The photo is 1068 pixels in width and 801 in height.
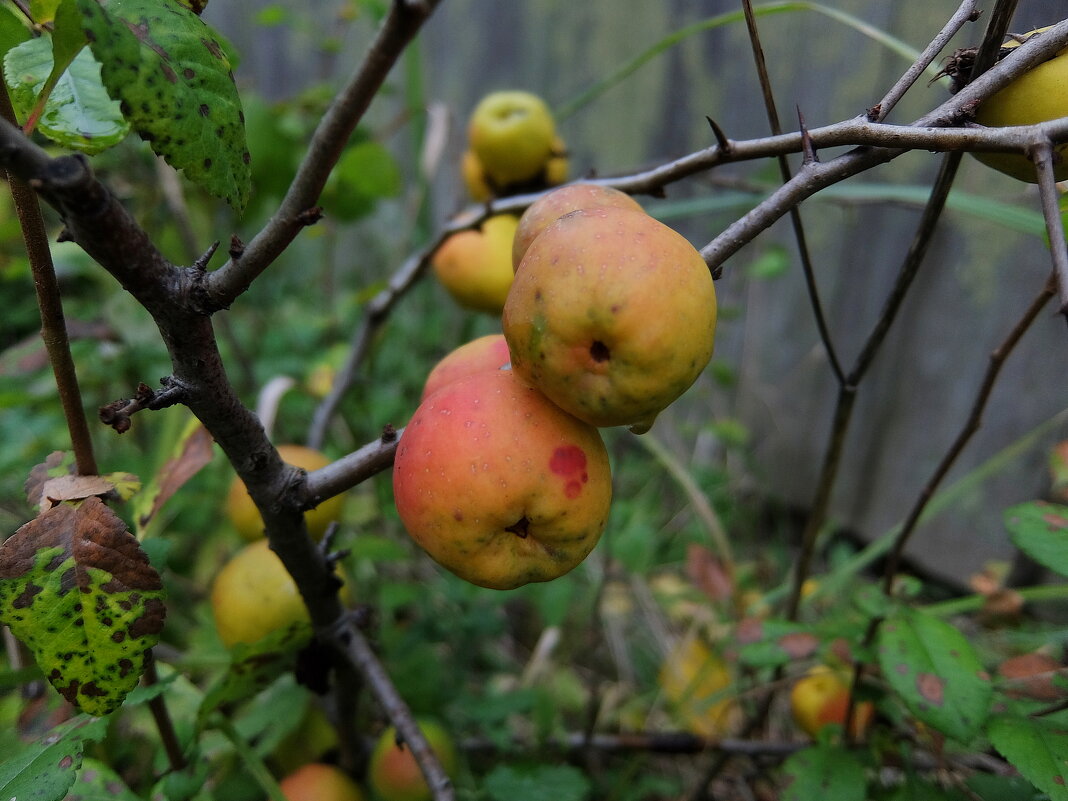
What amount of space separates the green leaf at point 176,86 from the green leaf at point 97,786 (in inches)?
21.7

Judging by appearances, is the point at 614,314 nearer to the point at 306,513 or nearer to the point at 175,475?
the point at 175,475

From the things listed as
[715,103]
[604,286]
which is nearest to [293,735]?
[604,286]

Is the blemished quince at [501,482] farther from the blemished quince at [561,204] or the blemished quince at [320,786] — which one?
the blemished quince at [320,786]

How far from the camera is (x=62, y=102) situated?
0.50m

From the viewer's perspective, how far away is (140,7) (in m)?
0.46

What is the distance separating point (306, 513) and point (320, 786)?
12.8 inches

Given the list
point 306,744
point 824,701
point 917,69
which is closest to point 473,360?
point 917,69

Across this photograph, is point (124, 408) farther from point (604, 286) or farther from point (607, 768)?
point (607, 768)

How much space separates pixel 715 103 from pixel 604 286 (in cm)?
178

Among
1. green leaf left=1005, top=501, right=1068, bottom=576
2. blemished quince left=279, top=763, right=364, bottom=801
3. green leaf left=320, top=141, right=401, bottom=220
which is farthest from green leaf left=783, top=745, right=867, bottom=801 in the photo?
green leaf left=320, top=141, right=401, bottom=220

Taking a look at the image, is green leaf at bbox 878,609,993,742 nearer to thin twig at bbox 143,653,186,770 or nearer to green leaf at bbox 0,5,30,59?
thin twig at bbox 143,653,186,770

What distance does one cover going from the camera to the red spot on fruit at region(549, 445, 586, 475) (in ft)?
1.67

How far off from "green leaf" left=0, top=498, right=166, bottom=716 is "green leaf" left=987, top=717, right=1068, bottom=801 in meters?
0.71

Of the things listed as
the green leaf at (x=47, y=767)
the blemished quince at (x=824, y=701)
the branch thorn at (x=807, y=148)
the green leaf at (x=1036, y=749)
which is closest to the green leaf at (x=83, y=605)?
the green leaf at (x=47, y=767)
